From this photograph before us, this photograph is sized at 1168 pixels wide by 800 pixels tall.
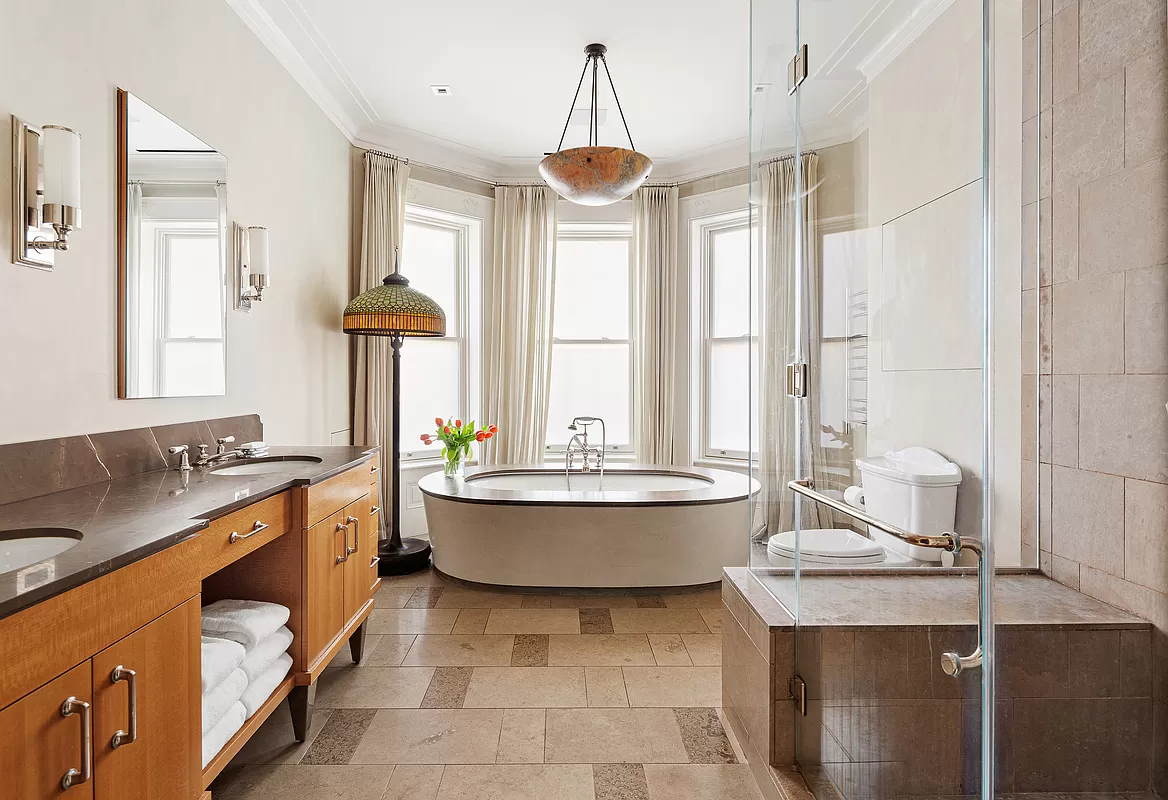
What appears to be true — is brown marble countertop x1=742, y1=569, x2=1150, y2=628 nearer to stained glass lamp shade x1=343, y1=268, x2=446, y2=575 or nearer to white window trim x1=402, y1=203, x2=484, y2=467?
stained glass lamp shade x1=343, y1=268, x2=446, y2=575

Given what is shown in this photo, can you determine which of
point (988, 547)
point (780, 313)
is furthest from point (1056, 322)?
point (988, 547)

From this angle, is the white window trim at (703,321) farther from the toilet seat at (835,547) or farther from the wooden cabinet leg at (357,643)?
the toilet seat at (835,547)

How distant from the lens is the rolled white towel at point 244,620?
1.78m

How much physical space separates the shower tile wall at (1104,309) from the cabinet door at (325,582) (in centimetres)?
209

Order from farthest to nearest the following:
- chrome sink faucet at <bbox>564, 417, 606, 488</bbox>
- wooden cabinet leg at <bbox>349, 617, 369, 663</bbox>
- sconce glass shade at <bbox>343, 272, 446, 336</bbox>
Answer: chrome sink faucet at <bbox>564, 417, 606, 488</bbox>, sconce glass shade at <bbox>343, 272, 446, 336</bbox>, wooden cabinet leg at <bbox>349, 617, 369, 663</bbox>

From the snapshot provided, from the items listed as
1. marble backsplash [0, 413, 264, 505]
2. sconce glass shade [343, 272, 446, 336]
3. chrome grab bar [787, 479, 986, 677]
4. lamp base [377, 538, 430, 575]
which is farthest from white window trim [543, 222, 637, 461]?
chrome grab bar [787, 479, 986, 677]

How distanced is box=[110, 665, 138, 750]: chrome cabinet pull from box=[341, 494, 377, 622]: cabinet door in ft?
3.99

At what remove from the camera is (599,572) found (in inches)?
138

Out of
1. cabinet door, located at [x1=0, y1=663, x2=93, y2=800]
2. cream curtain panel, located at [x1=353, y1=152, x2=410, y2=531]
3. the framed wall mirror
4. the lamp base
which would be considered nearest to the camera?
cabinet door, located at [x1=0, y1=663, x2=93, y2=800]

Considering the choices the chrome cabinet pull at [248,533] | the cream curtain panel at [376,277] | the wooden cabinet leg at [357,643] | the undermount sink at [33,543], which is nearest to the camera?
the undermount sink at [33,543]

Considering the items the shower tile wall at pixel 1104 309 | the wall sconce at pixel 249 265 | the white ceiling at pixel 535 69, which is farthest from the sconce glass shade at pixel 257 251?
the shower tile wall at pixel 1104 309

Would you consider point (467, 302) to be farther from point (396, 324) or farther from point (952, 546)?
point (952, 546)

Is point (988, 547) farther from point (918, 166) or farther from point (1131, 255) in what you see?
point (1131, 255)

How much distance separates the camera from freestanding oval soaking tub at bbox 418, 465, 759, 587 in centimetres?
344
